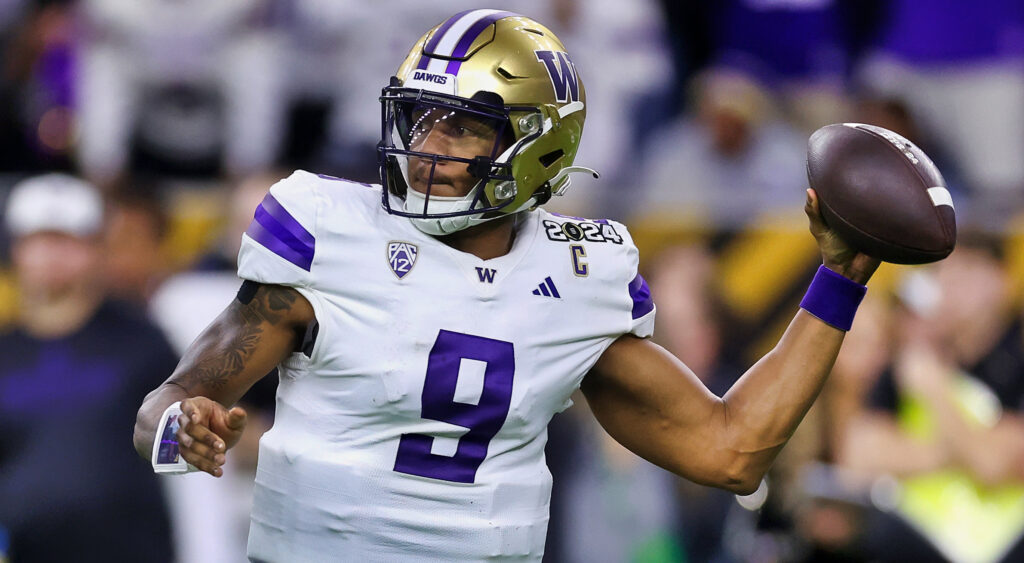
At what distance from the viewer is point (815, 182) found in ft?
9.00

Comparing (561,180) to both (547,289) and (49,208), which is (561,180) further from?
(49,208)

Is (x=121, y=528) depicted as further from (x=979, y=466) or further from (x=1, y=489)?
(x=979, y=466)

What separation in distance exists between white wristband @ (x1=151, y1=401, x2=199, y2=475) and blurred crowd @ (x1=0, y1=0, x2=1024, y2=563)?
2682 millimetres

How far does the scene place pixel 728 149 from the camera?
6.02 m

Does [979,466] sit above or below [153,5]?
below

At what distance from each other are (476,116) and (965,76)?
4.26 m

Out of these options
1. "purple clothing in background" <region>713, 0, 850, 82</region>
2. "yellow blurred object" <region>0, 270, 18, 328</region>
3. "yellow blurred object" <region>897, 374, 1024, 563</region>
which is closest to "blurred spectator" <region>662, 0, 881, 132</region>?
"purple clothing in background" <region>713, 0, 850, 82</region>

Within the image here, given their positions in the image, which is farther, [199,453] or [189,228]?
[189,228]

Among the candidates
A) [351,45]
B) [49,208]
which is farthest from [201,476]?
A: [351,45]

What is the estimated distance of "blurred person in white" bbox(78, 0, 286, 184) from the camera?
20.0ft

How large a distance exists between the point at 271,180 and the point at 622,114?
65.3 inches

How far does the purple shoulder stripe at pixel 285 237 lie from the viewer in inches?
99.0

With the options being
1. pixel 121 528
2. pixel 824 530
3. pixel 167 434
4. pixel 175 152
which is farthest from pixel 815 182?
pixel 175 152

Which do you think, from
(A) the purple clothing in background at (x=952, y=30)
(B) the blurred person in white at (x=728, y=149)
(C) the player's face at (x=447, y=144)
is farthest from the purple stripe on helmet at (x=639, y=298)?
(A) the purple clothing in background at (x=952, y=30)
